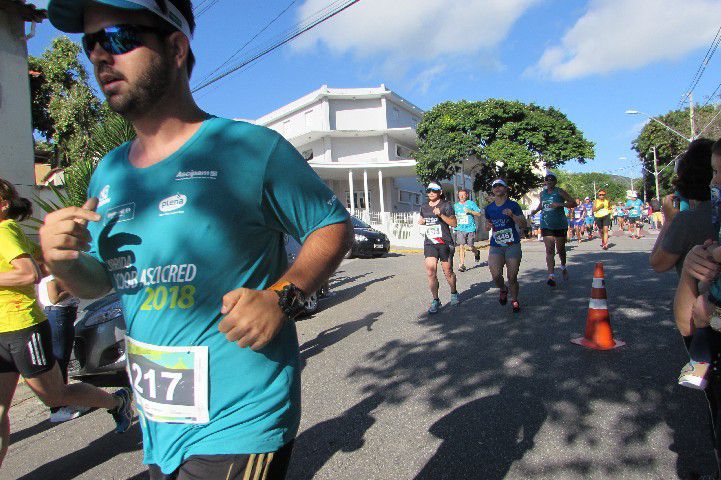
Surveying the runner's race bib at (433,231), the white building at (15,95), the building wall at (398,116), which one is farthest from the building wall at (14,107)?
the building wall at (398,116)

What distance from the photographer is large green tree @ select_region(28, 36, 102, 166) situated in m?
18.8

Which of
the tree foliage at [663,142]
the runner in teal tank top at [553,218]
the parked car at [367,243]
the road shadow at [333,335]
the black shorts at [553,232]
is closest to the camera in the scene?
the road shadow at [333,335]

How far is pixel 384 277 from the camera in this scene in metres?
11.9

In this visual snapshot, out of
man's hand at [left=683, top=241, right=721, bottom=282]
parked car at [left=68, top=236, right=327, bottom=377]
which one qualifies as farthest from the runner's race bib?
man's hand at [left=683, top=241, right=721, bottom=282]

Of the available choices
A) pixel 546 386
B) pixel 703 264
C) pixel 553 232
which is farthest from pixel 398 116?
→ pixel 703 264

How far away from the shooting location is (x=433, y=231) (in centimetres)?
744

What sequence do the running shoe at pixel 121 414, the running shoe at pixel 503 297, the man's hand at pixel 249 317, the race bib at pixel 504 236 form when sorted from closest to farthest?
the man's hand at pixel 249 317 < the running shoe at pixel 121 414 < the race bib at pixel 504 236 < the running shoe at pixel 503 297

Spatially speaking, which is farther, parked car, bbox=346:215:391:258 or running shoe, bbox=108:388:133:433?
parked car, bbox=346:215:391:258

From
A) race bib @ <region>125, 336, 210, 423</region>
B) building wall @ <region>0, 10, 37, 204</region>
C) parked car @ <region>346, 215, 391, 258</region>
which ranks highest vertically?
building wall @ <region>0, 10, 37, 204</region>

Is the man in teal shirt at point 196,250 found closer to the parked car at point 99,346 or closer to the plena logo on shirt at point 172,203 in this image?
the plena logo on shirt at point 172,203

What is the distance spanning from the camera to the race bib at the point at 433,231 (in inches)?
293

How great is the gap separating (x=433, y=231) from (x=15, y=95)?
1347cm

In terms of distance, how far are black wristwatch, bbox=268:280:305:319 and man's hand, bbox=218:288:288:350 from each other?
1.1 inches

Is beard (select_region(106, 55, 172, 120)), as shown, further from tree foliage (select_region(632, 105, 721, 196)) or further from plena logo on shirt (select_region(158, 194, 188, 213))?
tree foliage (select_region(632, 105, 721, 196))
